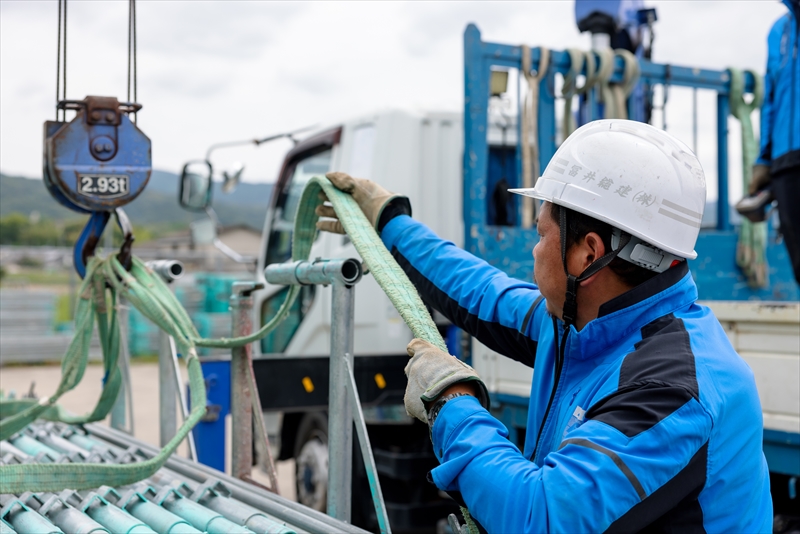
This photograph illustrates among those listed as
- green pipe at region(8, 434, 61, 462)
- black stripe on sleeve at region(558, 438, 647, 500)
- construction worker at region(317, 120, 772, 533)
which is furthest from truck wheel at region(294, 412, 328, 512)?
→ black stripe on sleeve at region(558, 438, 647, 500)

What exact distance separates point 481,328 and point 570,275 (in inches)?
22.4

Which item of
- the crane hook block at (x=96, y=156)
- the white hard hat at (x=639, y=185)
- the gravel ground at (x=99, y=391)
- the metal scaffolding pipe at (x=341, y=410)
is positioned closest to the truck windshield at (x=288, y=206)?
the gravel ground at (x=99, y=391)

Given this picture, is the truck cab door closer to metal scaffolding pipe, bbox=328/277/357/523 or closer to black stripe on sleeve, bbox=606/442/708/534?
metal scaffolding pipe, bbox=328/277/357/523

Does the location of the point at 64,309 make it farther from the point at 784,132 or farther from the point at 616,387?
the point at 616,387

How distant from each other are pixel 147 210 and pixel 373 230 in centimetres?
13430

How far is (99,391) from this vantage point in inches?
428

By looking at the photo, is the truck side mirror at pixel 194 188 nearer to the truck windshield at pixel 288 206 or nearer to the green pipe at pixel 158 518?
the truck windshield at pixel 288 206

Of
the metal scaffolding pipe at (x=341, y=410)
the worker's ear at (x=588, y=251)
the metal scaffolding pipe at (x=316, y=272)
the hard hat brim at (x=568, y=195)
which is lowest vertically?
the metal scaffolding pipe at (x=341, y=410)

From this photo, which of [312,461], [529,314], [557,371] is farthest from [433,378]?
[312,461]

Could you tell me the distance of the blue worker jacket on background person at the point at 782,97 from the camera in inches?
149

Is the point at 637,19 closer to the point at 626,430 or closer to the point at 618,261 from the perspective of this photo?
the point at 618,261

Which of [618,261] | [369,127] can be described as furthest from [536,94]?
[618,261]

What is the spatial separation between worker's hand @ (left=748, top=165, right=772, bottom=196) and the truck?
1.82 feet

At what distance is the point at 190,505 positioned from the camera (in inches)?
81.3
